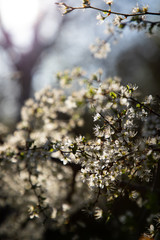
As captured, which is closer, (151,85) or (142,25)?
(142,25)

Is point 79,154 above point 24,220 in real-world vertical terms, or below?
above

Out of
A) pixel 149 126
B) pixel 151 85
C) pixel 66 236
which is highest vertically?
pixel 151 85

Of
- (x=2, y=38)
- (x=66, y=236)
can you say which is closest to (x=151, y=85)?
(x=2, y=38)

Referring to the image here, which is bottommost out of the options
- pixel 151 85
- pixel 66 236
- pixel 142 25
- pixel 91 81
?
pixel 66 236

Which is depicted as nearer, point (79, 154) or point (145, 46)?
point (79, 154)

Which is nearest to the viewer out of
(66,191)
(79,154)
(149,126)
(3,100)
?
(149,126)

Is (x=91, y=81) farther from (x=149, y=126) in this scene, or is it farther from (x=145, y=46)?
(x=145, y=46)

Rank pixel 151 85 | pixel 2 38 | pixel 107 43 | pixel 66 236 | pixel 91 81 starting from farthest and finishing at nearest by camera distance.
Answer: pixel 151 85, pixel 2 38, pixel 66 236, pixel 107 43, pixel 91 81

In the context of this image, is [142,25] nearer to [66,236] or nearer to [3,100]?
[66,236]

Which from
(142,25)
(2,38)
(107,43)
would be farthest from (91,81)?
(2,38)
